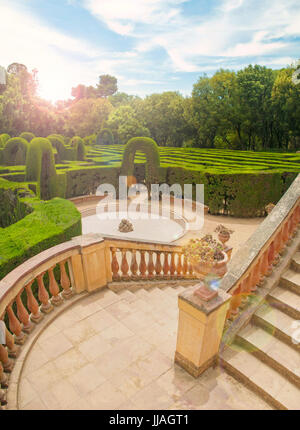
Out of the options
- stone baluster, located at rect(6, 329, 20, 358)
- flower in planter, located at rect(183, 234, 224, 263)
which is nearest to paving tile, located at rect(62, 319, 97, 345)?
stone baluster, located at rect(6, 329, 20, 358)

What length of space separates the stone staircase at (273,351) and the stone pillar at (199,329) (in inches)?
15.0

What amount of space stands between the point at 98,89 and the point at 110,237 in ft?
354

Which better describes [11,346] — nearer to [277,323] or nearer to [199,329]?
[199,329]

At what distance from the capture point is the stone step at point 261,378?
328cm

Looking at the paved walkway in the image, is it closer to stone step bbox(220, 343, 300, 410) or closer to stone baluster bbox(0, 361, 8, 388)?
stone step bbox(220, 343, 300, 410)

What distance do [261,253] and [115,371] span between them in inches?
118

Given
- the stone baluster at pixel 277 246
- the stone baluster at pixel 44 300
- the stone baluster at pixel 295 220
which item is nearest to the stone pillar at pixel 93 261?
the stone baluster at pixel 44 300

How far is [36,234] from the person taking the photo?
6.34 meters

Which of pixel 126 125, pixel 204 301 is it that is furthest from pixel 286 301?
pixel 126 125

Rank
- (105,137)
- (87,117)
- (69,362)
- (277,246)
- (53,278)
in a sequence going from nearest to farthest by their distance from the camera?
1. (69,362)
2. (53,278)
3. (277,246)
4. (105,137)
5. (87,117)

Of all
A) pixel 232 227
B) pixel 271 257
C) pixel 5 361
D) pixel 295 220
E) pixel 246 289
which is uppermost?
pixel 295 220

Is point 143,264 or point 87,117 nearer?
point 143,264

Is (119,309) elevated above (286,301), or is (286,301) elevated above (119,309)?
(286,301)

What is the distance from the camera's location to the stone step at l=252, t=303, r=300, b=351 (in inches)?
151
